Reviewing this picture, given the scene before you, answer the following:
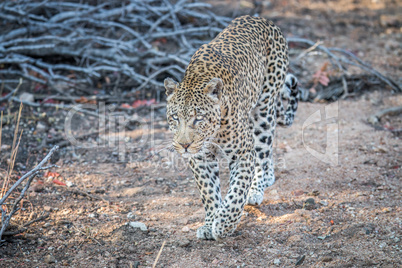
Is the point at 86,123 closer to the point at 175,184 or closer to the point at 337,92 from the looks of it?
the point at 175,184

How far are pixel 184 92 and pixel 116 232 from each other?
73.3 inches

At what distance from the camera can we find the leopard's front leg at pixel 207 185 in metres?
5.11

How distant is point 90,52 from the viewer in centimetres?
888

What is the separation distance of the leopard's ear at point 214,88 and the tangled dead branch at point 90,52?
11.6 ft

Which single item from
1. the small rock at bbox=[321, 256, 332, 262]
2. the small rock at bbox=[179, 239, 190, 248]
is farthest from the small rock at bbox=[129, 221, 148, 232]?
the small rock at bbox=[321, 256, 332, 262]

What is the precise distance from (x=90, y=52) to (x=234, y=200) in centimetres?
522

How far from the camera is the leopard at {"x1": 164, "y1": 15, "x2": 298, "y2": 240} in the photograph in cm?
464

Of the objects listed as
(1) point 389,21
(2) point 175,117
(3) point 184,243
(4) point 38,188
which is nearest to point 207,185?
(3) point 184,243

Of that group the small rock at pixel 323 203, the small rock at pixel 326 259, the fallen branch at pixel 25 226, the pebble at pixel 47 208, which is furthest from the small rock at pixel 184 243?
the small rock at pixel 323 203

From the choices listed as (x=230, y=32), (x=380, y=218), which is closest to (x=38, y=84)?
(x=230, y=32)

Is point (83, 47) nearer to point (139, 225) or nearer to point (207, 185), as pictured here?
point (139, 225)

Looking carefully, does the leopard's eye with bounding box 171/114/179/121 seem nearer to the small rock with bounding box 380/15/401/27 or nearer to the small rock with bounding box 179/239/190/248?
the small rock with bounding box 179/239/190/248

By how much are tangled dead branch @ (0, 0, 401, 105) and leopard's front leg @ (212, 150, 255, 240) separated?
138 inches

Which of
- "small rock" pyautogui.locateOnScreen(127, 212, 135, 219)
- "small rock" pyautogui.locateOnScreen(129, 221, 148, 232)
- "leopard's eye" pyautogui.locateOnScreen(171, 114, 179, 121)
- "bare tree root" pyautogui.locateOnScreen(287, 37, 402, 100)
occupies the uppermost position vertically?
"leopard's eye" pyautogui.locateOnScreen(171, 114, 179, 121)
